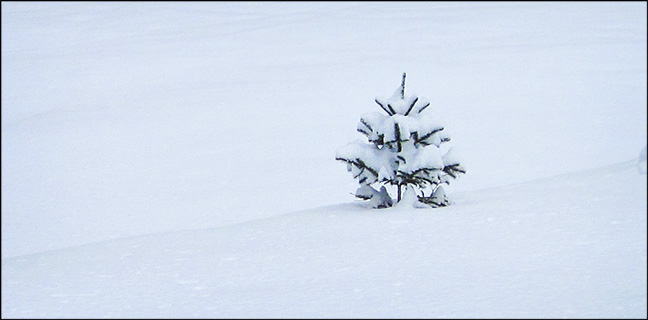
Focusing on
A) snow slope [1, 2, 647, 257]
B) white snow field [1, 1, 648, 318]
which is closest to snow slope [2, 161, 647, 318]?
white snow field [1, 1, 648, 318]

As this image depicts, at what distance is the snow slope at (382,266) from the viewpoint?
3.83m

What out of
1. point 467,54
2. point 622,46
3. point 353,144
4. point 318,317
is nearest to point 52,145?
point 353,144

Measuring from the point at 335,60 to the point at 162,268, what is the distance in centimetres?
2129

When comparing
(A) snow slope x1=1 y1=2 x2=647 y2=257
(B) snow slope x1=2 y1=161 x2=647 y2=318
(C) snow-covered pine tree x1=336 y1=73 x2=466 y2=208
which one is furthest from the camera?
(A) snow slope x1=1 y1=2 x2=647 y2=257

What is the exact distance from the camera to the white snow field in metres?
4.18

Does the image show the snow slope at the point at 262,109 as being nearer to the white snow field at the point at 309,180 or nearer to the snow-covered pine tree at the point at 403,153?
the white snow field at the point at 309,180

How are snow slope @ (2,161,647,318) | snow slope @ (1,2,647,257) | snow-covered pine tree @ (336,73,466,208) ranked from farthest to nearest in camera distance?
snow slope @ (1,2,647,257), snow-covered pine tree @ (336,73,466,208), snow slope @ (2,161,647,318)

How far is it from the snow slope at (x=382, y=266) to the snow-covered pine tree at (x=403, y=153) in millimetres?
347

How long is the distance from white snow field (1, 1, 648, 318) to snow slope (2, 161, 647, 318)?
2 centimetres

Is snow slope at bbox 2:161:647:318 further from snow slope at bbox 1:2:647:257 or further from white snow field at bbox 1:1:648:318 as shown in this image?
snow slope at bbox 1:2:647:257

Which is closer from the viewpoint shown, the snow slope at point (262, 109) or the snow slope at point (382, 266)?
the snow slope at point (382, 266)

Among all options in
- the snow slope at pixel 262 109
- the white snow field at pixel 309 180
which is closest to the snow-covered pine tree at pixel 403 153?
the white snow field at pixel 309 180

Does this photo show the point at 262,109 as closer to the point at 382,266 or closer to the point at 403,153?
the point at 403,153

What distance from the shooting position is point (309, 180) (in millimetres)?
10781
